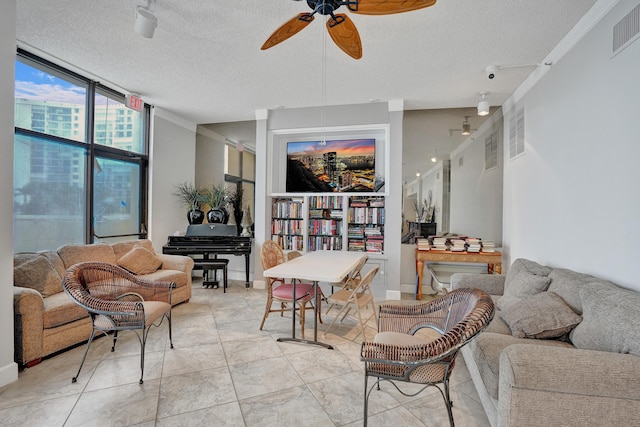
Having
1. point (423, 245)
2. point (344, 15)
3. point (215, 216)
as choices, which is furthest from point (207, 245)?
point (344, 15)

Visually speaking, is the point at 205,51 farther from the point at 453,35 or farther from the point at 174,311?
the point at 174,311

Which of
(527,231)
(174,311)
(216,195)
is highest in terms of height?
(216,195)

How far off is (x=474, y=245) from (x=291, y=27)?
388 centimetres

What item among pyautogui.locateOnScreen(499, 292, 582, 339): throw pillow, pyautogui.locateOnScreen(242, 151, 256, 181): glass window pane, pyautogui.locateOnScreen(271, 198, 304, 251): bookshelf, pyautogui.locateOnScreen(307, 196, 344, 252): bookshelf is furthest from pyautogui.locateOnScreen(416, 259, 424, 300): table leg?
pyautogui.locateOnScreen(242, 151, 256, 181): glass window pane

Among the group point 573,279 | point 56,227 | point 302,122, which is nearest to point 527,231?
point 573,279

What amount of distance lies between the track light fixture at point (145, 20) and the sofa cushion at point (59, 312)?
8.15ft

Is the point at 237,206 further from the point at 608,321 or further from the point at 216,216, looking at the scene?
the point at 608,321

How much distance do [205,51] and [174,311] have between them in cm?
318

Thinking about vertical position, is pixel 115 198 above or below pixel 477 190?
below

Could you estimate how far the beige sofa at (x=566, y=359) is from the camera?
1.41m

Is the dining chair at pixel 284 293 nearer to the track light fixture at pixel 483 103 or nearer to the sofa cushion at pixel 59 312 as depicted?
the sofa cushion at pixel 59 312

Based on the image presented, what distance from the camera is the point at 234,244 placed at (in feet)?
17.2

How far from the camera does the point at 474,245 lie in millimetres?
4637

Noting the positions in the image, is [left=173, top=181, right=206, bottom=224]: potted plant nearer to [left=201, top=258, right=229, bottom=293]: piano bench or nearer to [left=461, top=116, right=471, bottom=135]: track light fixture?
[left=201, top=258, right=229, bottom=293]: piano bench
